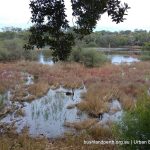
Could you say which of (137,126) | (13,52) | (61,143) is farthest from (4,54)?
(137,126)

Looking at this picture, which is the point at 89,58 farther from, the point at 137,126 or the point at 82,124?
the point at 137,126

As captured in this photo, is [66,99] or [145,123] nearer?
[145,123]

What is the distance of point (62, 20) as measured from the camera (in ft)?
19.2

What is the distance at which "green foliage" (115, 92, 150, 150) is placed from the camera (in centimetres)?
701

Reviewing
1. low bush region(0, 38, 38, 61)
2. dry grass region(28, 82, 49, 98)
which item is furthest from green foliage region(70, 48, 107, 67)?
dry grass region(28, 82, 49, 98)

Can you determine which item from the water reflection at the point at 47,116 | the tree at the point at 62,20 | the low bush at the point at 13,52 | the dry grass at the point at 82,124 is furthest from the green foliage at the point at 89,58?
the tree at the point at 62,20

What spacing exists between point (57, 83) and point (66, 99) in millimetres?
7511

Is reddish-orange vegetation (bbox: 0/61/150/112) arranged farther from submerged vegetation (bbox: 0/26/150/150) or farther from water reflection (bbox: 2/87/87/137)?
water reflection (bbox: 2/87/87/137)

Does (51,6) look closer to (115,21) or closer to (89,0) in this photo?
(89,0)

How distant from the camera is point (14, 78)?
34.6 m

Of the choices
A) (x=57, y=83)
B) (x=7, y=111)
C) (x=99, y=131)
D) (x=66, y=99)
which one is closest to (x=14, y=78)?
(x=57, y=83)

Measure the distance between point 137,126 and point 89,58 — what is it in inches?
1614

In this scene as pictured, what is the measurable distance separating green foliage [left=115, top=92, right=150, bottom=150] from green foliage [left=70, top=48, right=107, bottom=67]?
1560 inches

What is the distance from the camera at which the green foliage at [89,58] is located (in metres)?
47.8
